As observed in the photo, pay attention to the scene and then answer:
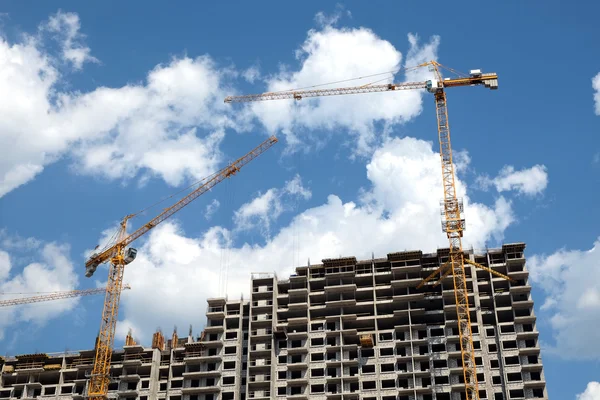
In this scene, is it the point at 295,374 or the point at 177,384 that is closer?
the point at 295,374

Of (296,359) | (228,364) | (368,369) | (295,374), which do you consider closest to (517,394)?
(368,369)

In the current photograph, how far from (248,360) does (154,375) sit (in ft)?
62.2

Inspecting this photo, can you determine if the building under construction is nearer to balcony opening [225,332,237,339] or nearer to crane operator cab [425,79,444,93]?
balcony opening [225,332,237,339]

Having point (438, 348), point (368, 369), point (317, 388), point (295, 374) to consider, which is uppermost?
point (438, 348)

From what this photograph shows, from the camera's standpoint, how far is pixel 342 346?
16025cm

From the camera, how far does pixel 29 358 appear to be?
17438 centimetres

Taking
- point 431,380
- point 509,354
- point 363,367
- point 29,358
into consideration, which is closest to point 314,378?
point 363,367

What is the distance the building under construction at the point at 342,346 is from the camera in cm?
15538

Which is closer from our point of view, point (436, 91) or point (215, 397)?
point (215, 397)

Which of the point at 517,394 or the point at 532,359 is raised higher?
the point at 532,359

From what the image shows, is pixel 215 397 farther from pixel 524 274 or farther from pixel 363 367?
pixel 524 274

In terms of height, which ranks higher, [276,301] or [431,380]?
[276,301]

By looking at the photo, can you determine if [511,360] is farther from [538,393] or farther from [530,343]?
[538,393]

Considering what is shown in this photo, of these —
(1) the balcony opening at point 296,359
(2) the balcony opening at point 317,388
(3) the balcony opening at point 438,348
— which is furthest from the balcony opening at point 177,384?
(3) the balcony opening at point 438,348
